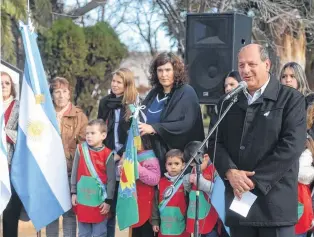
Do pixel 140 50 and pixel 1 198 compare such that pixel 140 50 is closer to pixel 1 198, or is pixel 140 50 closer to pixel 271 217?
pixel 1 198

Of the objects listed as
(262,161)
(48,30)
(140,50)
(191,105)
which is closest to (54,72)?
(48,30)

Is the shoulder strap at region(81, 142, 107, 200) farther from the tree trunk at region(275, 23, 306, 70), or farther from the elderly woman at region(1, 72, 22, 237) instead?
the tree trunk at region(275, 23, 306, 70)

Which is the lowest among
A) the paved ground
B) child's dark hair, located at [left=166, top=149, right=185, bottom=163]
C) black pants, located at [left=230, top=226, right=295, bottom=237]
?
the paved ground

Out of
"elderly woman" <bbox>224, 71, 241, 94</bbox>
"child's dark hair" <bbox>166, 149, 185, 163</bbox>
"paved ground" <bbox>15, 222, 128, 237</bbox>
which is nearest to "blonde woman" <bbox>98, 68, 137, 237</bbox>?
"child's dark hair" <bbox>166, 149, 185, 163</bbox>

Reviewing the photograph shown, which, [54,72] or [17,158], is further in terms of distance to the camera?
[54,72]

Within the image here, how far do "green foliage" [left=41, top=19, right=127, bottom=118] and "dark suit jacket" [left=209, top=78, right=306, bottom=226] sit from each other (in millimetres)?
8188

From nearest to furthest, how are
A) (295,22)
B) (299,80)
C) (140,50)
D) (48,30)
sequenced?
1. (299,80)
2. (48,30)
3. (295,22)
4. (140,50)

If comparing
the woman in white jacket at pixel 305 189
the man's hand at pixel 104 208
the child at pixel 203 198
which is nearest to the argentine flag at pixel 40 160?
the man's hand at pixel 104 208

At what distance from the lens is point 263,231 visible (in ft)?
11.9

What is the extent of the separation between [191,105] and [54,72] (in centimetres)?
715

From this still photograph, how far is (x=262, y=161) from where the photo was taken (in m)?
3.61

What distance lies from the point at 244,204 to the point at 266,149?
0.35m

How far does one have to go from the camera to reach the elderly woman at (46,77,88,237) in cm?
549

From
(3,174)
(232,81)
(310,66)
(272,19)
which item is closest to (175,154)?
(232,81)
